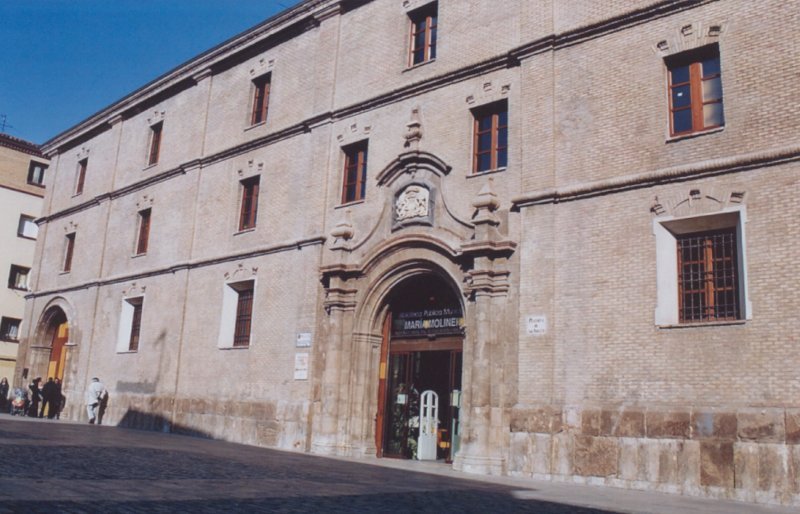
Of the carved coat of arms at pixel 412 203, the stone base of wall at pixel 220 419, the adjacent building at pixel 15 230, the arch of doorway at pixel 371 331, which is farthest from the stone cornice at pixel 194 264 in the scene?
the adjacent building at pixel 15 230

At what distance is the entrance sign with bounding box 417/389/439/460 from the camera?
53.3 feet

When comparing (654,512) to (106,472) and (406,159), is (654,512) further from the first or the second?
(406,159)

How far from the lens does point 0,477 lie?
24.7ft

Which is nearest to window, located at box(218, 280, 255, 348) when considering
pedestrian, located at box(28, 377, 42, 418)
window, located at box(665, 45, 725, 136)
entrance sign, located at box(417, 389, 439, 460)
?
entrance sign, located at box(417, 389, 439, 460)

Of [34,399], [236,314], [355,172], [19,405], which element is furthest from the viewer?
[19,405]

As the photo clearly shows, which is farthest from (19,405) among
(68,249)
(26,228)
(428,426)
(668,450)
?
(668,450)

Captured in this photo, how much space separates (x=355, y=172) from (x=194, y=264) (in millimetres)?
6475

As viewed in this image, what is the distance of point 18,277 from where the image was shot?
38.8 metres

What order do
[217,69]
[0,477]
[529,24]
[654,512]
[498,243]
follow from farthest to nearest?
1. [217,69]
2. [529,24]
3. [498,243]
4. [654,512]
5. [0,477]

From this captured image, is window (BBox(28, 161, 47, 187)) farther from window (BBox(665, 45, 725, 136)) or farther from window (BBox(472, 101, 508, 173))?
window (BBox(665, 45, 725, 136))

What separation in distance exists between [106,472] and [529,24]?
11535mm

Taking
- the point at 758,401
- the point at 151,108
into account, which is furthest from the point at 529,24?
the point at 151,108

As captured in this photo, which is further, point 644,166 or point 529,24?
point 529,24

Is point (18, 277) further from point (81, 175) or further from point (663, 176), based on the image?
point (663, 176)
